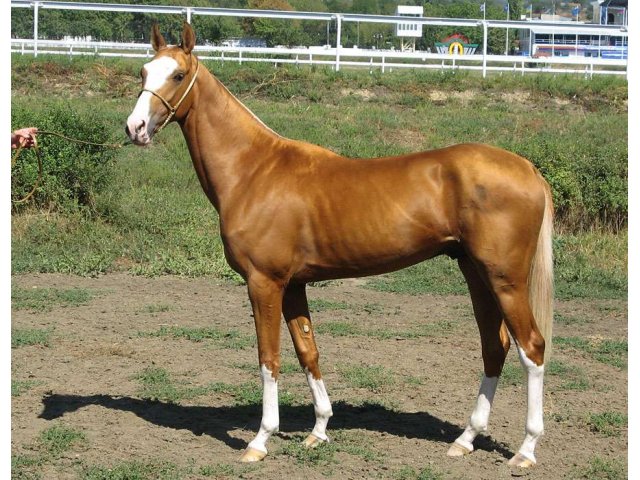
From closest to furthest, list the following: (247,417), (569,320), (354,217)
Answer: (354,217)
(247,417)
(569,320)

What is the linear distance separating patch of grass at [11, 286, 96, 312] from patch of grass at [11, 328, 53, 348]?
839mm

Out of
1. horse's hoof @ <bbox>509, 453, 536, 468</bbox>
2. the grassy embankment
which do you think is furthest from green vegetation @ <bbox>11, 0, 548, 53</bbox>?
horse's hoof @ <bbox>509, 453, 536, 468</bbox>

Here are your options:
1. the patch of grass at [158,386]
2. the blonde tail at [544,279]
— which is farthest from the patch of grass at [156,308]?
the blonde tail at [544,279]

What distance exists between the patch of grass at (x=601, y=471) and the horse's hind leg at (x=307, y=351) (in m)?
1.55

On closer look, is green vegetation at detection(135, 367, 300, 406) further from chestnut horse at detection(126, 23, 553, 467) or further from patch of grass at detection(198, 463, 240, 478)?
patch of grass at detection(198, 463, 240, 478)

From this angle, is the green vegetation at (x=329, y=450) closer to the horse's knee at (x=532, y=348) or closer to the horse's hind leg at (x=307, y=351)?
the horse's hind leg at (x=307, y=351)

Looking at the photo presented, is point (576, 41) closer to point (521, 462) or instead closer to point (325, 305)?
point (325, 305)

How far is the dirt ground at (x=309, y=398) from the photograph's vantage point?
5.39 meters

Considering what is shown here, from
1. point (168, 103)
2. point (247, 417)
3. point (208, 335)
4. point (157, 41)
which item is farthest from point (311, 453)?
point (208, 335)

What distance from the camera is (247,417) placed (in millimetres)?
6152

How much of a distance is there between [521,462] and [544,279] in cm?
110

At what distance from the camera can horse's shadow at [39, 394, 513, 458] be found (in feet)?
19.3

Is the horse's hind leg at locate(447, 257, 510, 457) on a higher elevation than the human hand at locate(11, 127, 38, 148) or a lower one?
lower

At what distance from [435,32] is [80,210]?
48762 millimetres
